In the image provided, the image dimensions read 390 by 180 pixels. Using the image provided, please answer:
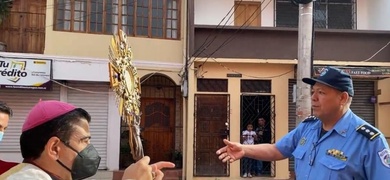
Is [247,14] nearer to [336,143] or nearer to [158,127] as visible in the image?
[158,127]

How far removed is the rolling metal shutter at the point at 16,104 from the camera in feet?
42.7

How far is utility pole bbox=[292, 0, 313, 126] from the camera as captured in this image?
25.8 feet

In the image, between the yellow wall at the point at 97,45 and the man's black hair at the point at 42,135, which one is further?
the yellow wall at the point at 97,45

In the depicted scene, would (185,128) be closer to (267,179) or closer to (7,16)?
(267,179)

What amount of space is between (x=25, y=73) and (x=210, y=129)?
5494mm

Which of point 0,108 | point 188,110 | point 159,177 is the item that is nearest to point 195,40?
point 188,110

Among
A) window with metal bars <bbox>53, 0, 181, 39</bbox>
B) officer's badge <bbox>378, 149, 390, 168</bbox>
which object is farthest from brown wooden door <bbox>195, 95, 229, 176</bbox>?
officer's badge <bbox>378, 149, 390, 168</bbox>

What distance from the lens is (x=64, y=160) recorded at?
191 cm

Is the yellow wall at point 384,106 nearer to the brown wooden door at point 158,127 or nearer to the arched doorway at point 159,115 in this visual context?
the arched doorway at point 159,115

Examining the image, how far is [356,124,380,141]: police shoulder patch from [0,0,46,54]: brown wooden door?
459 inches

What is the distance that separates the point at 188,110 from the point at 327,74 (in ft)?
31.2

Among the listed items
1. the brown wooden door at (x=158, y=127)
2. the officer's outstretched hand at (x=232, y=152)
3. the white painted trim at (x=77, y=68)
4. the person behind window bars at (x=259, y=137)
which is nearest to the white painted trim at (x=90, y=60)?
the white painted trim at (x=77, y=68)

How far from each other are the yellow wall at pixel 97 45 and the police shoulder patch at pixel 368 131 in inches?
428

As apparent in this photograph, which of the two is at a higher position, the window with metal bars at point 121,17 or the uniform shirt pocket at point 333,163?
the window with metal bars at point 121,17
